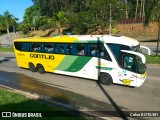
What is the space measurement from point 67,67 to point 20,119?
7828 millimetres

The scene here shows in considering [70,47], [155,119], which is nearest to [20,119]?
[155,119]

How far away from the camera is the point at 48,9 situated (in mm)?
105750

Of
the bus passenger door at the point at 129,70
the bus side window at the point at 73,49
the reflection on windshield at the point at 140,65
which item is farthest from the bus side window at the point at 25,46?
the reflection on windshield at the point at 140,65

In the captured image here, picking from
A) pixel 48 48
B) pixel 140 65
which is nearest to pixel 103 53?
pixel 140 65

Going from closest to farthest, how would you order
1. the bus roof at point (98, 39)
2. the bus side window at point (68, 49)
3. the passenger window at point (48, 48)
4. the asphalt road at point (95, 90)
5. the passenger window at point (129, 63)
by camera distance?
the asphalt road at point (95, 90) → the passenger window at point (129, 63) → the bus roof at point (98, 39) → the bus side window at point (68, 49) → the passenger window at point (48, 48)

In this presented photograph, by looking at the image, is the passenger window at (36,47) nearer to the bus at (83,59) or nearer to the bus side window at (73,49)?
the bus at (83,59)

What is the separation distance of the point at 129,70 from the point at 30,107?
5.79 metres

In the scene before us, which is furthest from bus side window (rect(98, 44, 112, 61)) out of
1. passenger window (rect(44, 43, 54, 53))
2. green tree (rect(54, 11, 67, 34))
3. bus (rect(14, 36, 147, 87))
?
green tree (rect(54, 11, 67, 34))

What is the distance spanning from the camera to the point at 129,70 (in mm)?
13477

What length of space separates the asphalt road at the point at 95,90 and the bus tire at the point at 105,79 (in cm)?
29

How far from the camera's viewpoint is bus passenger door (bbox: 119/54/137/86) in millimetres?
13281

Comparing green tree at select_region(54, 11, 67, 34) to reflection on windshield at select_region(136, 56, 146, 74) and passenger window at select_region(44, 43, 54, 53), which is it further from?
reflection on windshield at select_region(136, 56, 146, 74)

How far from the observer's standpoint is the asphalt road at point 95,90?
38.0 feet

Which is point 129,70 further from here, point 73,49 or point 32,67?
point 32,67
